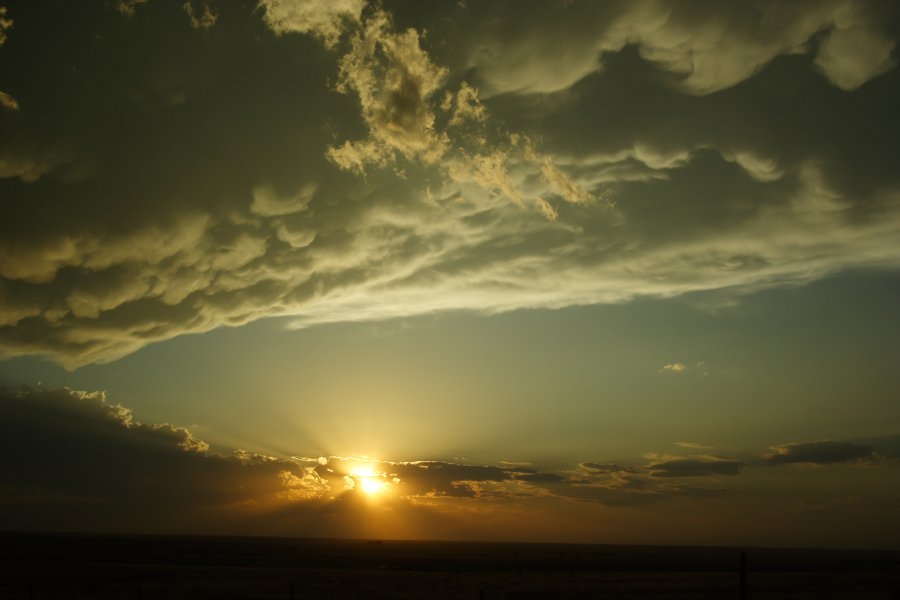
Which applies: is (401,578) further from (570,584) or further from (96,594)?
(96,594)

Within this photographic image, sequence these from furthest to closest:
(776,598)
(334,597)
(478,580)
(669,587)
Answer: (478,580)
(669,587)
(776,598)
(334,597)

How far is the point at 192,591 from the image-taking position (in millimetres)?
41406

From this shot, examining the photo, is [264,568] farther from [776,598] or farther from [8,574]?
[776,598]

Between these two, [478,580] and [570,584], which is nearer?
[570,584]

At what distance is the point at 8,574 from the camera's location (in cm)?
5016

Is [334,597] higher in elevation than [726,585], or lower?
higher

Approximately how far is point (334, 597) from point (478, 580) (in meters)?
19.5

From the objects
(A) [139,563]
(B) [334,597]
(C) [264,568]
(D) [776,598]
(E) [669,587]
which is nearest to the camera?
Answer: (B) [334,597]

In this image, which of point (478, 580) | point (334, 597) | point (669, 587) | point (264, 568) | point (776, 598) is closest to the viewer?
point (334, 597)

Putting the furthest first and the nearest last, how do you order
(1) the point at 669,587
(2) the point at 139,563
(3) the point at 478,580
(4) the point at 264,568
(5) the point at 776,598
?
(2) the point at 139,563, (4) the point at 264,568, (3) the point at 478,580, (1) the point at 669,587, (5) the point at 776,598

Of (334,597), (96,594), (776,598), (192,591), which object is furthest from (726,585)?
(96,594)

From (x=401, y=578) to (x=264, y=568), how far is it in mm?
18678

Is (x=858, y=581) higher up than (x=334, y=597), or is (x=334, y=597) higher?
(x=334, y=597)

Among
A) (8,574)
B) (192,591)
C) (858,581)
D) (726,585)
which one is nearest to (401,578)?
(192,591)
